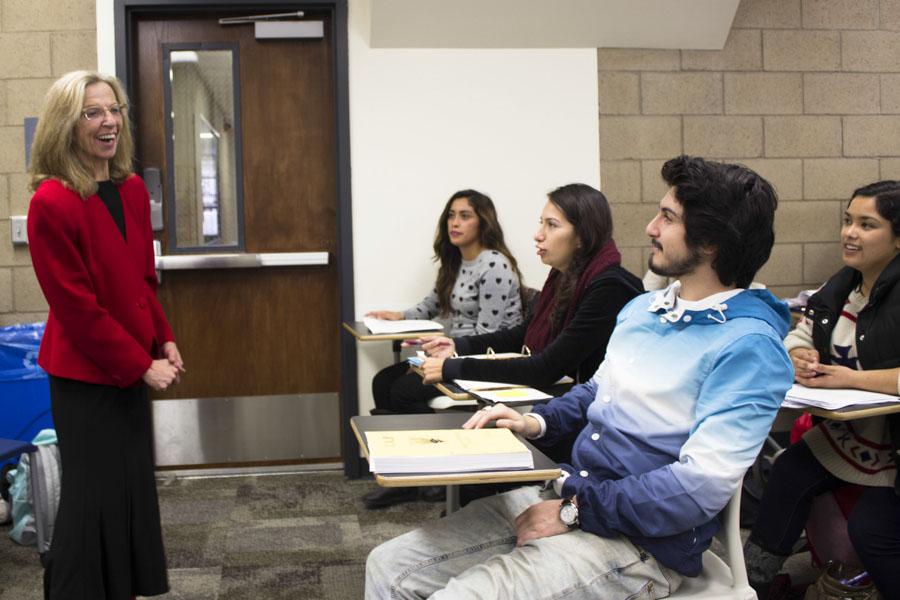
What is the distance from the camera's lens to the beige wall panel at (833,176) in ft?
14.5

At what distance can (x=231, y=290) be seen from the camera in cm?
429

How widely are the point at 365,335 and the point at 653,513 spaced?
2.17 m

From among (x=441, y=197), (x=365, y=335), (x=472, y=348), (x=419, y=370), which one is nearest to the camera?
(x=419, y=370)

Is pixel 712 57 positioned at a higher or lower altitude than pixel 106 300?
higher

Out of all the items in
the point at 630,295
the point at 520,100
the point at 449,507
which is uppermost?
the point at 520,100

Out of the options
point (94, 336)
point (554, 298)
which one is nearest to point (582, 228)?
point (554, 298)

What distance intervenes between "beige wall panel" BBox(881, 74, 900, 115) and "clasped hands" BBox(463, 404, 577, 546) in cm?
345

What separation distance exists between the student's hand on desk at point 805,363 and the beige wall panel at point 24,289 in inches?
127

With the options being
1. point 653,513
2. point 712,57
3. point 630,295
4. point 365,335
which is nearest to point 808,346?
point 630,295

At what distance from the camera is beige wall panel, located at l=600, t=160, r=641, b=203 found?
4.29 metres

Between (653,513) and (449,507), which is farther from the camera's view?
(449,507)

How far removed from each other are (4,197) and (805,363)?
343 centimetres

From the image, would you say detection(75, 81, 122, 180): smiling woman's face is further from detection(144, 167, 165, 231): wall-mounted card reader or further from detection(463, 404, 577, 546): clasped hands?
detection(144, 167, 165, 231): wall-mounted card reader

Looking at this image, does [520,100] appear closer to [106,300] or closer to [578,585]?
[106,300]
